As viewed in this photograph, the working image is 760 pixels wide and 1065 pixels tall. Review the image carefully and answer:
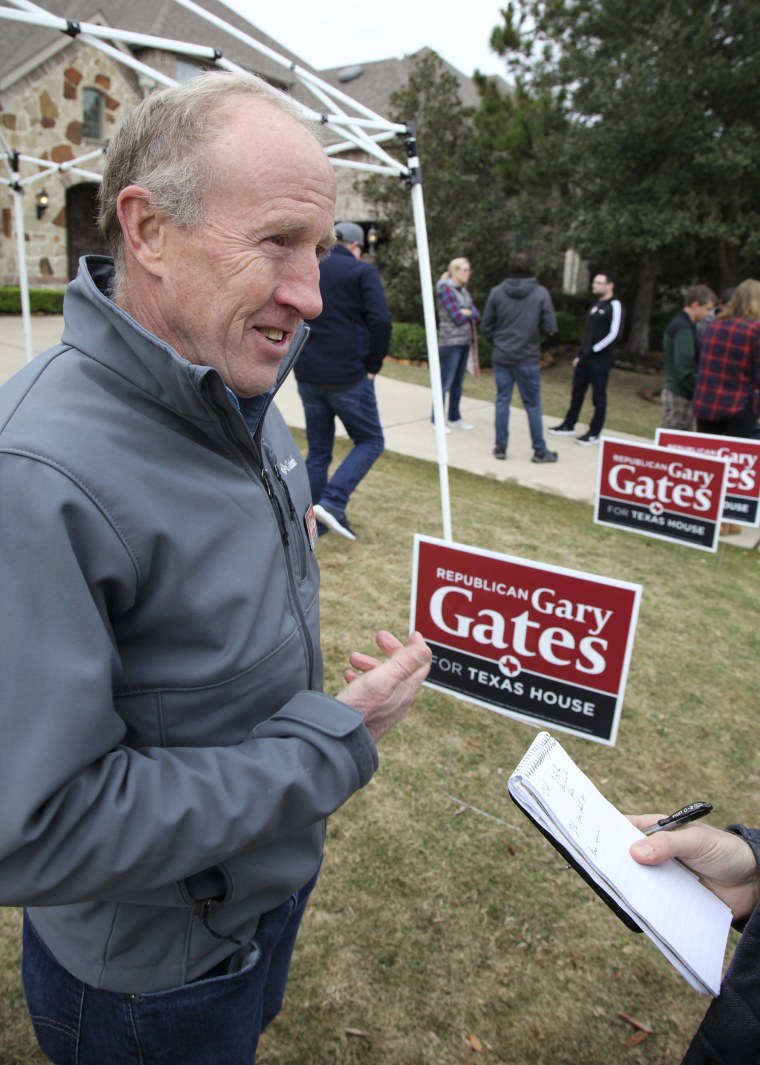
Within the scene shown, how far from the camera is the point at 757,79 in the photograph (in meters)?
12.6

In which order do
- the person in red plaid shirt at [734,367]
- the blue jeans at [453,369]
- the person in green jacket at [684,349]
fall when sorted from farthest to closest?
the blue jeans at [453,369] → the person in green jacket at [684,349] → the person in red plaid shirt at [734,367]

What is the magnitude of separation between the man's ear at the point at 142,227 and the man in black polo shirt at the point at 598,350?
27.3 ft

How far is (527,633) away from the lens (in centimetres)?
270

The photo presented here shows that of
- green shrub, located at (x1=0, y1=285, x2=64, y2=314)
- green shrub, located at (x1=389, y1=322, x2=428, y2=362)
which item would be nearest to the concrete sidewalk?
green shrub, located at (x1=389, y1=322, x2=428, y2=362)

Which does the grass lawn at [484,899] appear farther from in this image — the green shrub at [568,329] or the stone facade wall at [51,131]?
the stone facade wall at [51,131]

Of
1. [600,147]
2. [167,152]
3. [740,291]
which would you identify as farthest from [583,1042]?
[600,147]

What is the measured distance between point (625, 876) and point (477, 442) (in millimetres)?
7966

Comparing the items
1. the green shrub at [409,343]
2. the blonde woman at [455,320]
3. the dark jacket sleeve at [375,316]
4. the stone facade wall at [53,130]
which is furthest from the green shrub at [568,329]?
the dark jacket sleeve at [375,316]

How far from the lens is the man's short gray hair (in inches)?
41.2

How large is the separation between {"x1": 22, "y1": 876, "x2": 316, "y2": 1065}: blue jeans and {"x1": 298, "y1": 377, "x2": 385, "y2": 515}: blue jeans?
13.3 ft

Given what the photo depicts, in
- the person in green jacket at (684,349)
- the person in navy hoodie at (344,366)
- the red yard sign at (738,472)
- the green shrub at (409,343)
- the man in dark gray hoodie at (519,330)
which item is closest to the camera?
the red yard sign at (738,472)

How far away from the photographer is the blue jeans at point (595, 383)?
29.8 feet

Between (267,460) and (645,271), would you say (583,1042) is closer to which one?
(267,460)

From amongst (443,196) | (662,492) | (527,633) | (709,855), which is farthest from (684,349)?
(443,196)
